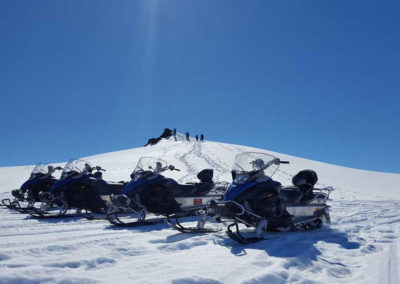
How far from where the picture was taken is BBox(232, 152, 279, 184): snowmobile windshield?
16.8 ft

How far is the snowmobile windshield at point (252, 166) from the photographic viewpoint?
5.11 m

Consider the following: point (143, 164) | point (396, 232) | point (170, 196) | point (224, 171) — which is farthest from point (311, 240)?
point (224, 171)

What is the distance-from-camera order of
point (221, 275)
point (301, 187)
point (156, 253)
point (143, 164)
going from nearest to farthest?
point (221, 275)
point (156, 253)
point (301, 187)
point (143, 164)

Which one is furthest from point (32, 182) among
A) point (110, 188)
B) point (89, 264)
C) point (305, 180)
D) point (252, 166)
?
point (305, 180)

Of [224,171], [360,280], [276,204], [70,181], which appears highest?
[224,171]

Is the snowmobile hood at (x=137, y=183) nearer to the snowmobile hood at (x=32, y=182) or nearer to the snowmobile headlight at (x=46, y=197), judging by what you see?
the snowmobile headlight at (x=46, y=197)

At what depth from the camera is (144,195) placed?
6.75m

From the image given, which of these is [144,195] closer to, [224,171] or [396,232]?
[396,232]

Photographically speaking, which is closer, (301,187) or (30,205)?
(301,187)

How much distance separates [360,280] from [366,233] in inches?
110

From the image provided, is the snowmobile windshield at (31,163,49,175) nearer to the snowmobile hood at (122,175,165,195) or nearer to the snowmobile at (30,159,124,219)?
the snowmobile at (30,159,124,219)

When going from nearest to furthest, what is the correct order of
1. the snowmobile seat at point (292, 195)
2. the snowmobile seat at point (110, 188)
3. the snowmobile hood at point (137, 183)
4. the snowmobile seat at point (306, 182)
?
the snowmobile seat at point (292, 195), the snowmobile seat at point (306, 182), the snowmobile hood at point (137, 183), the snowmobile seat at point (110, 188)

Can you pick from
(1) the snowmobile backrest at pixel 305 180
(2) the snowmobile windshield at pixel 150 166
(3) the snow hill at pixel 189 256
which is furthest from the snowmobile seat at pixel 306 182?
(2) the snowmobile windshield at pixel 150 166

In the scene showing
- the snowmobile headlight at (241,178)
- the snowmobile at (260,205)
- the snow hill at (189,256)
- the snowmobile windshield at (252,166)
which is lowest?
the snow hill at (189,256)
